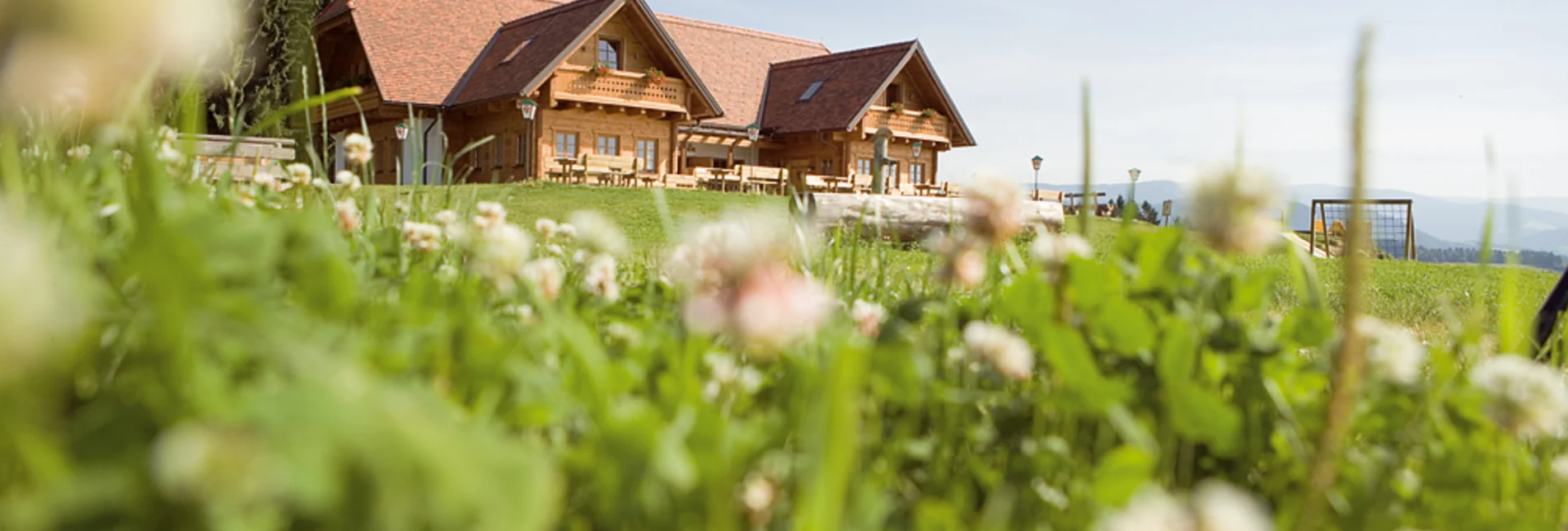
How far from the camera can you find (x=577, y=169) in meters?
23.0

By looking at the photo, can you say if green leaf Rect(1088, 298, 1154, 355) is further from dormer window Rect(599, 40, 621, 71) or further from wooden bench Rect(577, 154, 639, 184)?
dormer window Rect(599, 40, 621, 71)

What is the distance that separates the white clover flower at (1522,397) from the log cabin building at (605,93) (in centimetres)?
2225

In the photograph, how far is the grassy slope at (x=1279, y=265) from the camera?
3.25 meters

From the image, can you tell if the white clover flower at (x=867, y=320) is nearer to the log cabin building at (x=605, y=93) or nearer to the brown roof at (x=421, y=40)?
the log cabin building at (x=605, y=93)

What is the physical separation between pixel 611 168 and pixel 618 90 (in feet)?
7.16

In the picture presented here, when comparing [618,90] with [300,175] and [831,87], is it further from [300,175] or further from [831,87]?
[300,175]

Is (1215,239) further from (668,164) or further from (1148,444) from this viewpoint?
(668,164)

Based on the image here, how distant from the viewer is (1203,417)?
1.02 meters

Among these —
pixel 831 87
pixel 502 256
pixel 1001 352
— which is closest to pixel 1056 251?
pixel 1001 352

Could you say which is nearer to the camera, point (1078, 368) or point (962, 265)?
point (1078, 368)

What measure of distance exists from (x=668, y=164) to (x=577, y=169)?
363cm

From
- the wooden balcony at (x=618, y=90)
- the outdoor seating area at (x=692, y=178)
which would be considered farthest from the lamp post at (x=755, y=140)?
the wooden balcony at (x=618, y=90)

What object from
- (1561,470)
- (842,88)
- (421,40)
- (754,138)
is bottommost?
(1561,470)

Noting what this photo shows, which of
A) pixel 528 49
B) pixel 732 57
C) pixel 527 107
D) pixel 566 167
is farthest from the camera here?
pixel 732 57
